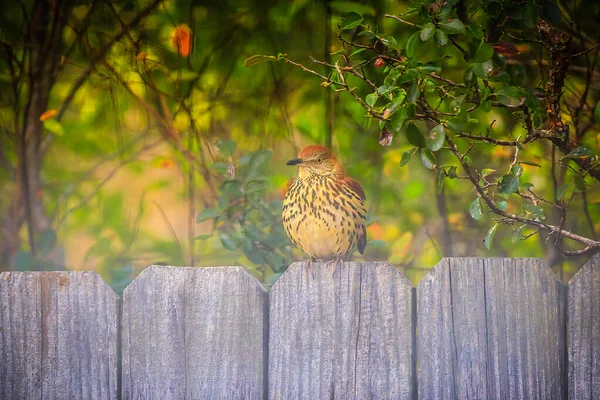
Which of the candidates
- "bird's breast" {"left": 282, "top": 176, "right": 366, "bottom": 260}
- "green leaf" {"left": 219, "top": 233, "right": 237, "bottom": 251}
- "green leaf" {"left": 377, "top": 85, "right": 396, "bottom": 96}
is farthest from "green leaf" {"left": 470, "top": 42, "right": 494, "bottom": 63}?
"green leaf" {"left": 219, "top": 233, "right": 237, "bottom": 251}

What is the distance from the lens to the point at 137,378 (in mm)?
2461

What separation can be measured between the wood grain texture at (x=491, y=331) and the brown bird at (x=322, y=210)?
2.48ft

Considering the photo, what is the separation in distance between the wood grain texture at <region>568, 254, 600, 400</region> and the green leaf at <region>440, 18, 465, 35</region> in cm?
86

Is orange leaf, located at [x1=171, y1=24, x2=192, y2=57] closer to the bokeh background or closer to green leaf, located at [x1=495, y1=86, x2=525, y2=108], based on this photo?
the bokeh background

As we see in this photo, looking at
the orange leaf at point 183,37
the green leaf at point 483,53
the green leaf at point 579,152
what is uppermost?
the orange leaf at point 183,37

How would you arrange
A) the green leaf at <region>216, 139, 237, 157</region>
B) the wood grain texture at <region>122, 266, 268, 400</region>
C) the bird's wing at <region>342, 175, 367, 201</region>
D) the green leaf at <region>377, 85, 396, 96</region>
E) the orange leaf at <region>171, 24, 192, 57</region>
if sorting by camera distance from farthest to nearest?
1. the orange leaf at <region>171, 24, 192, 57</region>
2. the green leaf at <region>216, 139, 237, 157</region>
3. the bird's wing at <region>342, 175, 367, 201</region>
4. the wood grain texture at <region>122, 266, 268, 400</region>
5. the green leaf at <region>377, 85, 396, 96</region>

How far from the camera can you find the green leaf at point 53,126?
411 centimetres

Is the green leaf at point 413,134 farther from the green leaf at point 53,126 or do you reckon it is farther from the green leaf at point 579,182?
the green leaf at point 53,126

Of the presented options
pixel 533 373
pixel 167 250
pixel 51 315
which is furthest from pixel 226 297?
pixel 167 250

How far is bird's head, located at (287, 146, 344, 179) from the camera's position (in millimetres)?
3234

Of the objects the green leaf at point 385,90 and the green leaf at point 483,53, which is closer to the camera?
the green leaf at point 483,53

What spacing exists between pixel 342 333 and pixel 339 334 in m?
0.01

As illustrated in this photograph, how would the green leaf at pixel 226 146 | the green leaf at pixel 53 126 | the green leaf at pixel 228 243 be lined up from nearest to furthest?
the green leaf at pixel 228 243, the green leaf at pixel 226 146, the green leaf at pixel 53 126

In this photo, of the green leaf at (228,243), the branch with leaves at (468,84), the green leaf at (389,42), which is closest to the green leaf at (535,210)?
the branch with leaves at (468,84)
